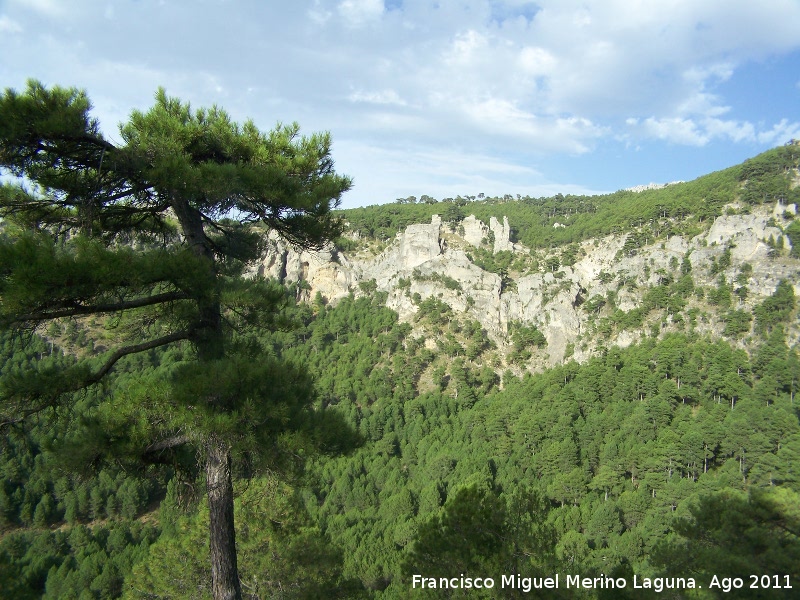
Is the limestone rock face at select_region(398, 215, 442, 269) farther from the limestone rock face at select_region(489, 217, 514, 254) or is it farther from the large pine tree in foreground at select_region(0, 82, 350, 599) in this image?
the large pine tree in foreground at select_region(0, 82, 350, 599)

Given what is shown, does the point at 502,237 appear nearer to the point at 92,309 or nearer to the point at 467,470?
the point at 467,470

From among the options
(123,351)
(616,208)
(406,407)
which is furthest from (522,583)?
(616,208)

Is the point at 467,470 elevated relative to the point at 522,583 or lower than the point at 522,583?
lower

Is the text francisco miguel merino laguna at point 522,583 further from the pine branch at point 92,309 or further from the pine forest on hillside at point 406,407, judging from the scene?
the pine branch at point 92,309

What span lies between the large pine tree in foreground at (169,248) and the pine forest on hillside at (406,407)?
1.4 inches

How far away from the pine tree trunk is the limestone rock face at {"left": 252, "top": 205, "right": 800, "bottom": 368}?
4605 cm

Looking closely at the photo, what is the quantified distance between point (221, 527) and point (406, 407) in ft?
132

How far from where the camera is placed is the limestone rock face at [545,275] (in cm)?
4625

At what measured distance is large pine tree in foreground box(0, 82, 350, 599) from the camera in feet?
11.9

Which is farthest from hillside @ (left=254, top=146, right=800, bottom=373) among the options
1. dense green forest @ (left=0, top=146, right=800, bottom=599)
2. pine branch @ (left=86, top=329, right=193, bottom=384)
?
pine branch @ (left=86, top=329, right=193, bottom=384)

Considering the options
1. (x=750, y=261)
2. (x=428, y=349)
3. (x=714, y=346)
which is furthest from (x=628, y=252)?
(x=428, y=349)

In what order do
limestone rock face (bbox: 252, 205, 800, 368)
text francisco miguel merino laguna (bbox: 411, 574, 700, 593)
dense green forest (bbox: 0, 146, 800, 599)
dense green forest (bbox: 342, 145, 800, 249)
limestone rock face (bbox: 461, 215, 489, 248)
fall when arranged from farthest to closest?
1. limestone rock face (bbox: 461, 215, 489, 248)
2. dense green forest (bbox: 342, 145, 800, 249)
3. limestone rock face (bbox: 252, 205, 800, 368)
4. dense green forest (bbox: 0, 146, 800, 599)
5. text francisco miguel merino laguna (bbox: 411, 574, 700, 593)

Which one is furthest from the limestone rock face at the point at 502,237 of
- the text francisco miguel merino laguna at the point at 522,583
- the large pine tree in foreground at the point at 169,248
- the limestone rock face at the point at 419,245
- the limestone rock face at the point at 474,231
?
the large pine tree in foreground at the point at 169,248

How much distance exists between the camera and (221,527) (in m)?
4.54
